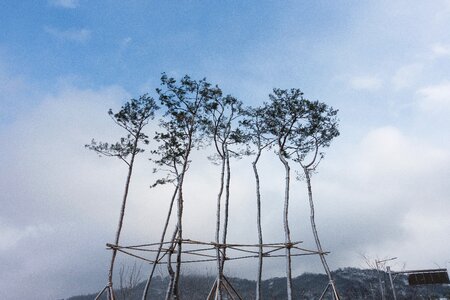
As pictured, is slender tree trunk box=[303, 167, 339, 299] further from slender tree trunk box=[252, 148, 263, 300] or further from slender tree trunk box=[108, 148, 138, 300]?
slender tree trunk box=[108, 148, 138, 300]

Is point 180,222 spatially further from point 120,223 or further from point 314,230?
point 314,230

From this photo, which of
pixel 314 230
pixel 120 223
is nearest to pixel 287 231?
pixel 314 230

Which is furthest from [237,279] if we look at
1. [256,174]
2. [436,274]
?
[256,174]

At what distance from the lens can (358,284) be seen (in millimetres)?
69062

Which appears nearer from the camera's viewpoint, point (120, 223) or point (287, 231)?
point (120, 223)

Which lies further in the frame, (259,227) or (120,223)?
(259,227)

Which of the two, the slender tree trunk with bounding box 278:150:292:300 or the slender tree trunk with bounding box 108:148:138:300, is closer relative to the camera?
the slender tree trunk with bounding box 108:148:138:300

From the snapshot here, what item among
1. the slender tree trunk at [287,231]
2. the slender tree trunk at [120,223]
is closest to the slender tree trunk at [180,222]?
the slender tree trunk at [120,223]

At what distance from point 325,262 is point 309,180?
3.95 meters

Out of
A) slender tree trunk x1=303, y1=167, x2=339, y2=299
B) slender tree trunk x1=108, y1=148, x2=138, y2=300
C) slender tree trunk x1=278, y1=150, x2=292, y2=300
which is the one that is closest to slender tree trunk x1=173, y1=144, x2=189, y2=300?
slender tree trunk x1=108, y1=148, x2=138, y2=300

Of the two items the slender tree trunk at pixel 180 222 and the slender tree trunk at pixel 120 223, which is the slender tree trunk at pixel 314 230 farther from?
the slender tree trunk at pixel 120 223

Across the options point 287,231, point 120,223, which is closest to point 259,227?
point 287,231

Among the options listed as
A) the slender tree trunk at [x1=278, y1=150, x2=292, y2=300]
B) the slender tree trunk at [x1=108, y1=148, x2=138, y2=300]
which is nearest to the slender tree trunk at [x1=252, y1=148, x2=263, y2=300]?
the slender tree trunk at [x1=278, y1=150, x2=292, y2=300]

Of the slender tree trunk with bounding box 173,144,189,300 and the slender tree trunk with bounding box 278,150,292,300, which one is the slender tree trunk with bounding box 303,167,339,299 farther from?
the slender tree trunk with bounding box 173,144,189,300
